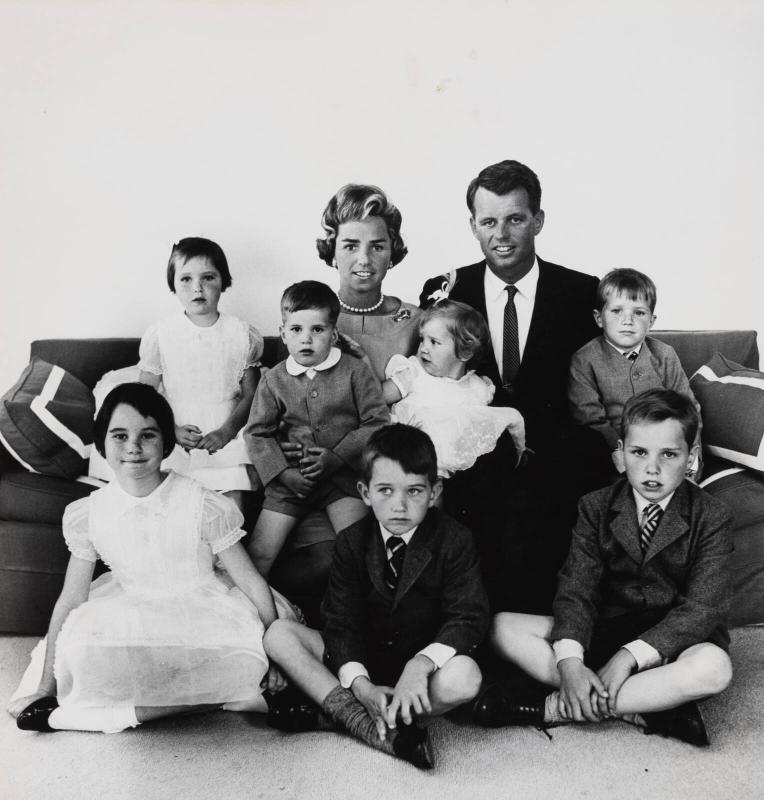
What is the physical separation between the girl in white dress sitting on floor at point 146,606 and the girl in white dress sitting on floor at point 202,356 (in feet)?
1.40

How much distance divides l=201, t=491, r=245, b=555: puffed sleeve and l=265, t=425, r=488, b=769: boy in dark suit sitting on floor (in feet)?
0.72

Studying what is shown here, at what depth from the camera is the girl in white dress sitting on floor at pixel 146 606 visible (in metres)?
1.66

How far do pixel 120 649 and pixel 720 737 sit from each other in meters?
1.24

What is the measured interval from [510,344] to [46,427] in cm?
131

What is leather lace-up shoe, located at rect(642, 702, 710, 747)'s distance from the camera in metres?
1.58

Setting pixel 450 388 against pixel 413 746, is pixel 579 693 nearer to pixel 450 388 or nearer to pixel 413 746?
pixel 413 746

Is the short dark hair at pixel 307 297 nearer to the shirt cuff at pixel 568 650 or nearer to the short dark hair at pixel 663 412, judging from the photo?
the short dark hair at pixel 663 412

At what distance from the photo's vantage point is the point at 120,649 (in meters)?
1.67

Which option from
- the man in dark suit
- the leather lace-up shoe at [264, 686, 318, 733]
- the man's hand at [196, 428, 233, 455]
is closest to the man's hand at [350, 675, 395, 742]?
the leather lace-up shoe at [264, 686, 318, 733]

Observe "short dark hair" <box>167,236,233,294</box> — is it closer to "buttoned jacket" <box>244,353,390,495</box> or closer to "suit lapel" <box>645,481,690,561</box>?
"buttoned jacket" <box>244,353,390,495</box>

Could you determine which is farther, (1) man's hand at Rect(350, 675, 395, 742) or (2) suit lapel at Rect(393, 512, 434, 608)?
(2) suit lapel at Rect(393, 512, 434, 608)

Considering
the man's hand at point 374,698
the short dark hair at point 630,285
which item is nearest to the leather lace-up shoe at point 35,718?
the man's hand at point 374,698

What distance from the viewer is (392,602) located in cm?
170

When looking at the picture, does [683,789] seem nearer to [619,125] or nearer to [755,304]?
[755,304]
